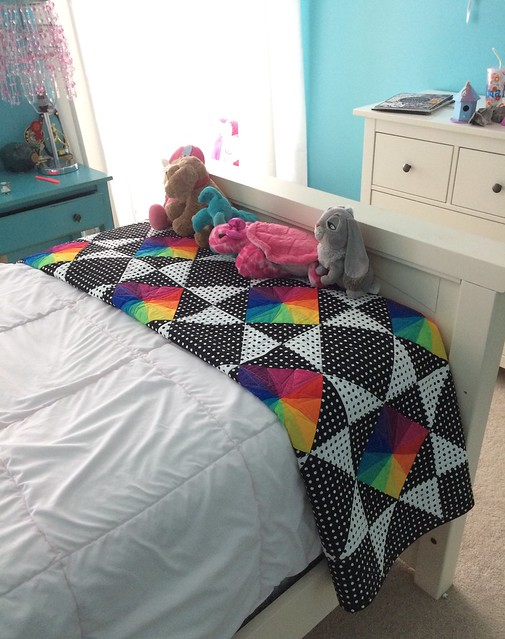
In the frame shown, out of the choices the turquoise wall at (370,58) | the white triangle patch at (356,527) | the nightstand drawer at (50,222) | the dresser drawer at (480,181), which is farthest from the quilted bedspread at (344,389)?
the turquoise wall at (370,58)

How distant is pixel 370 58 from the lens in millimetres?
2785

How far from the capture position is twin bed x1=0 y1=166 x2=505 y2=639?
794 millimetres

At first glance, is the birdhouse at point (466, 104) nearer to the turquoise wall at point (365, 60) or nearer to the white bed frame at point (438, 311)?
the turquoise wall at point (365, 60)

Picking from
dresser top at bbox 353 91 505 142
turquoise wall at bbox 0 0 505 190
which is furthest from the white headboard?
turquoise wall at bbox 0 0 505 190

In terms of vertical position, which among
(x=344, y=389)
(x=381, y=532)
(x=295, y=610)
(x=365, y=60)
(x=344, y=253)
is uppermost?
(x=365, y=60)

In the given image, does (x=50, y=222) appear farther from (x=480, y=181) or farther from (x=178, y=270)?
(x=480, y=181)

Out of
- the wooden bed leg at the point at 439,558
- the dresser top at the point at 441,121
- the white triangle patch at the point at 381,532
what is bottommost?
the wooden bed leg at the point at 439,558

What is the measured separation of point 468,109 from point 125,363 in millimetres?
1509

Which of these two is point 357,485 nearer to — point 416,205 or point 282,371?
point 282,371

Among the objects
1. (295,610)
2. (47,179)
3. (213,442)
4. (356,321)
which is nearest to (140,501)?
(213,442)

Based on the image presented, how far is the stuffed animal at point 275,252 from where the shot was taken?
52.2 inches

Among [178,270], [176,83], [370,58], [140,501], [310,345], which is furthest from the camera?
[370,58]

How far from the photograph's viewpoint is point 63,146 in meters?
2.35

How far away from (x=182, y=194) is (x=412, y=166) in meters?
0.98
